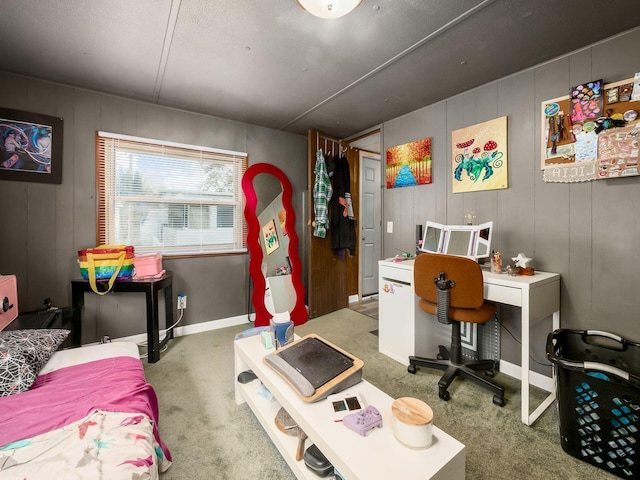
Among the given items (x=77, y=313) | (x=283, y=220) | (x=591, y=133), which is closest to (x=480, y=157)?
(x=591, y=133)

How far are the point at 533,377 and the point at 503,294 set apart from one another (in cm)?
82

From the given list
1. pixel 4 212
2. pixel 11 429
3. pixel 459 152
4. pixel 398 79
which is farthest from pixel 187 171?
pixel 459 152

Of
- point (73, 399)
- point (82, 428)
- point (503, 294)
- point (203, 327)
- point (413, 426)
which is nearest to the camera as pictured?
point (413, 426)

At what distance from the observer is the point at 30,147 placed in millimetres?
2199

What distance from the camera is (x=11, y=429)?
0.96 metres

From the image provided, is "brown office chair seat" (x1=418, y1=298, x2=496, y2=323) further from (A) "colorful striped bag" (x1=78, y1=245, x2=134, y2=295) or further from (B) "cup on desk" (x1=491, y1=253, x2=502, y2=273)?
(A) "colorful striped bag" (x1=78, y1=245, x2=134, y2=295)

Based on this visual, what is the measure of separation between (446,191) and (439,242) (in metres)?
0.55

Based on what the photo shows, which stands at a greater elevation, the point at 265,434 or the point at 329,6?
the point at 329,6

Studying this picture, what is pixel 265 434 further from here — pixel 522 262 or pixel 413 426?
pixel 522 262

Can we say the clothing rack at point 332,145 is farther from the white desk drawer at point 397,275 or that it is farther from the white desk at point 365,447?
the white desk at point 365,447

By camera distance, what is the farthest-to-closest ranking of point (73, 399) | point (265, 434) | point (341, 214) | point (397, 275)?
1. point (341, 214)
2. point (397, 275)
3. point (265, 434)
4. point (73, 399)

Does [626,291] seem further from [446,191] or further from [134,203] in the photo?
[134,203]

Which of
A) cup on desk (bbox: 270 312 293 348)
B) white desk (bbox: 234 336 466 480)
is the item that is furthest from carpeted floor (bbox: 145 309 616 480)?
cup on desk (bbox: 270 312 293 348)

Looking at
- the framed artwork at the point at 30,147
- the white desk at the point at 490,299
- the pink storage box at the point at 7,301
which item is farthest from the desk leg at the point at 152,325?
the white desk at the point at 490,299
